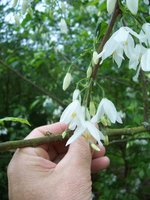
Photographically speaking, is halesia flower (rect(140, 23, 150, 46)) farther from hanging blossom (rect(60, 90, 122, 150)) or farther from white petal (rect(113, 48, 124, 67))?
hanging blossom (rect(60, 90, 122, 150))

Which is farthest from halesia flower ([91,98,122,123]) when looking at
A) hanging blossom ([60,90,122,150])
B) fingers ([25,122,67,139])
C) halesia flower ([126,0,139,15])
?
fingers ([25,122,67,139])

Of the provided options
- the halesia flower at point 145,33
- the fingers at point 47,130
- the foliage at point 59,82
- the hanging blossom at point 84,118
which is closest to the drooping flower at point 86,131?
the hanging blossom at point 84,118

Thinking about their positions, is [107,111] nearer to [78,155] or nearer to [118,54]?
[118,54]

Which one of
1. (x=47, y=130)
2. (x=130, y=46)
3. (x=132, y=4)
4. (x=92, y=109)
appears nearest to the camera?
(x=132, y=4)

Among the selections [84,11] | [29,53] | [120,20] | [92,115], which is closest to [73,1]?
[120,20]

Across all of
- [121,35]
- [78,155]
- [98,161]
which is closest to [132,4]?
[121,35]

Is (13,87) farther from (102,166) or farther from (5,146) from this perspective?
(5,146)
